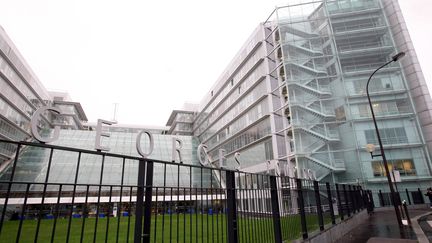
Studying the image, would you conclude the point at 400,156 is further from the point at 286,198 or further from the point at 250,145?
the point at 286,198

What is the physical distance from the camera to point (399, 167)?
100 ft

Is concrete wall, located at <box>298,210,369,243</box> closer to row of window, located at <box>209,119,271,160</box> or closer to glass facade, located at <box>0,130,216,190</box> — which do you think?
glass facade, located at <box>0,130,216,190</box>

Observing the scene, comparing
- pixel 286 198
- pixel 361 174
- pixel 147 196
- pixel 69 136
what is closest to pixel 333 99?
pixel 361 174

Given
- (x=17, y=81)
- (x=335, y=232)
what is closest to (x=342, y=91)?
(x=335, y=232)

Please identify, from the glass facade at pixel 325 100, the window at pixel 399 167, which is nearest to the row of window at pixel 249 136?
the glass facade at pixel 325 100

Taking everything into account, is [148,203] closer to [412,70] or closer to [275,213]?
[275,213]

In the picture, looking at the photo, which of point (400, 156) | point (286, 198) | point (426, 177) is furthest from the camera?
point (400, 156)

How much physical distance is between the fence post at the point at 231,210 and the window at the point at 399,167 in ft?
106

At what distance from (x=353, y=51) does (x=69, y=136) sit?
56.7m

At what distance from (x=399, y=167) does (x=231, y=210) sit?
3420 centimetres

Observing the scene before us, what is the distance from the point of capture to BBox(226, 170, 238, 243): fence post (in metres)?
5.19

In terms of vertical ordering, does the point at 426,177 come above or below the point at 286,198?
above

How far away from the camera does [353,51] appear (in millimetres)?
34594

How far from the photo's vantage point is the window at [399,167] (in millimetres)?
30242
